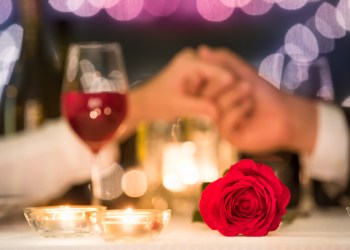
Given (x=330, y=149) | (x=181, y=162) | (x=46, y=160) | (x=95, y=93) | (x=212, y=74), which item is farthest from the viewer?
(x=46, y=160)

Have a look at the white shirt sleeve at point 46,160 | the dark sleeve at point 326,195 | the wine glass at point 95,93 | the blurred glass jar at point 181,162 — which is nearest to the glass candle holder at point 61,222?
the wine glass at point 95,93

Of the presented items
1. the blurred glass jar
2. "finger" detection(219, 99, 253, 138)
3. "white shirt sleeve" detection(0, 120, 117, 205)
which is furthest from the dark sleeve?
"white shirt sleeve" detection(0, 120, 117, 205)

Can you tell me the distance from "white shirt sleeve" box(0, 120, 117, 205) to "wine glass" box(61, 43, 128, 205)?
0.67 meters

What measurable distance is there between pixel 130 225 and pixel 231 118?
32.7 inches

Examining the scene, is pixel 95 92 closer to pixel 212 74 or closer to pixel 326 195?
pixel 212 74

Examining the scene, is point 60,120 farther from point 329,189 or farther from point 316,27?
point 316,27

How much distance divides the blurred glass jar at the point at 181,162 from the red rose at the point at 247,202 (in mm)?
501

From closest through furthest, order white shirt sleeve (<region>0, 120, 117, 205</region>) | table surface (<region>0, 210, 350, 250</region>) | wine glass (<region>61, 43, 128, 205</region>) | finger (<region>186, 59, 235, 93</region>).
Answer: table surface (<region>0, 210, 350, 250</region>), wine glass (<region>61, 43, 128, 205</region>), finger (<region>186, 59, 235, 93</region>), white shirt sleeve (<region>0, 120, 117, 205</region>)

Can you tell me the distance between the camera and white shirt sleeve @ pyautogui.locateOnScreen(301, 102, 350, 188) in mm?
1615

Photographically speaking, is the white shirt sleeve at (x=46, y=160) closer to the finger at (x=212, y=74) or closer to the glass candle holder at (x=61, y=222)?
the finger at (x=212, y=74)

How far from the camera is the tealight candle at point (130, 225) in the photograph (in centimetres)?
75

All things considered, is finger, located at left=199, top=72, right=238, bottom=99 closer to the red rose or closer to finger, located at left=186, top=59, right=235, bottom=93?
finger, located at left=186, top=59, right=235, bottom=93

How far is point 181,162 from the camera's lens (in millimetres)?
1318

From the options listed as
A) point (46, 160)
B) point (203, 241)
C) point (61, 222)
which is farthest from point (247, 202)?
point (46, 160)
